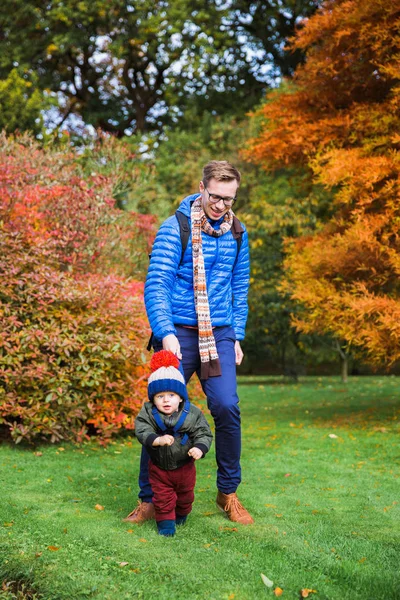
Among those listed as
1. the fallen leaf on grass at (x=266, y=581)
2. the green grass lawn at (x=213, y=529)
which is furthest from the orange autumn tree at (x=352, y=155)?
the fallen leaf on grass at (x=266, y=581)

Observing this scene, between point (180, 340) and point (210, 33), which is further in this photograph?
point (210, 33)

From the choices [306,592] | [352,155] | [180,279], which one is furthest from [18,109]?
[306,592]

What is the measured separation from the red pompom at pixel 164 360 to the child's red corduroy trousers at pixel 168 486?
21.1 inches

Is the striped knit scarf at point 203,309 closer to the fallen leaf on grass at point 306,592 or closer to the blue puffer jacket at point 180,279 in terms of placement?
the blue puffer jacket at point 180,279

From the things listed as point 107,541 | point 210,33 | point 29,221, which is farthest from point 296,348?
point 107,541

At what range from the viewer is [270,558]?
3.32 metres

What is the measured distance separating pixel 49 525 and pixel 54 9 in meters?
17.9

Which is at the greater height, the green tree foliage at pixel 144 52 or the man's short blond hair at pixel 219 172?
the green tree foliage at pixel 144 52

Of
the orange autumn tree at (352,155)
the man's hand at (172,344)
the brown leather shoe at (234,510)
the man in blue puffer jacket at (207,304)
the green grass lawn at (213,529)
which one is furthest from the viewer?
the orange autumn tree at (352,155)

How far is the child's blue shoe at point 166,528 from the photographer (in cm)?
370

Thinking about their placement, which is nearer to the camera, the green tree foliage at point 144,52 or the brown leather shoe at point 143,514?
the brown leather shoe at point 143,514

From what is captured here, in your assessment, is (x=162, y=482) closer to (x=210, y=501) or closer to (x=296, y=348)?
(x=210, y=501)

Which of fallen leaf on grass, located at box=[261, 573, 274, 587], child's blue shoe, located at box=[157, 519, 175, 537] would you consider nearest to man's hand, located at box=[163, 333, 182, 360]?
child's blue shoe, located at box=[157, 519, 175, 537]

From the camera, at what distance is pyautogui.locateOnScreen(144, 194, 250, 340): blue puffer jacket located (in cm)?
388
